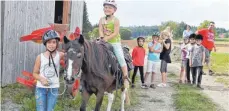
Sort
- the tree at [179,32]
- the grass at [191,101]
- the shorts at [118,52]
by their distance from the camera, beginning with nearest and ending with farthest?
the shorts at [118,52] → the grass at [191,101] → the tree at [179,32]

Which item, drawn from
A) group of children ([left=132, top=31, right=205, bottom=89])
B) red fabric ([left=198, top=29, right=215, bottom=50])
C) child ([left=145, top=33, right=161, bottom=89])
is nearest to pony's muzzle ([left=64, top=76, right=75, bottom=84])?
group of children ([left=132, top=31, right=205, bottom=89])

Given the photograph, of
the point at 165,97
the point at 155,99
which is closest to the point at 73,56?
the point at 155,99

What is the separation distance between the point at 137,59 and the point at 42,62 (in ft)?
19.1

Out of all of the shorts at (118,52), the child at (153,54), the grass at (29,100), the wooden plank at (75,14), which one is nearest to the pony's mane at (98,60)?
the shorts at (118,52)

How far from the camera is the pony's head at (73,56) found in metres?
4.36

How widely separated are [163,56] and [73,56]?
6.53 meters

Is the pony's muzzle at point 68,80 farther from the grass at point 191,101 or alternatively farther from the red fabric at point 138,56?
the red fabric at point 138,56

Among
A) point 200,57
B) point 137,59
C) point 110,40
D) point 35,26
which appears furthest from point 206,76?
point 110,40

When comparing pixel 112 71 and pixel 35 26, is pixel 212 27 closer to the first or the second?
pixel 35 26

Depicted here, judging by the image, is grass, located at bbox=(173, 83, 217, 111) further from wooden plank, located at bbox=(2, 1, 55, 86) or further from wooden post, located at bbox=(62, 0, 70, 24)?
wooden post, located at bbox=(62, 0, 70, 24)

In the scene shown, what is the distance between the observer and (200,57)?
10703mm

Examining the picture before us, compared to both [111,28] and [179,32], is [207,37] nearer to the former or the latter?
[111,28]

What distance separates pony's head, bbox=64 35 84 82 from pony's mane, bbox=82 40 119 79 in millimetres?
212

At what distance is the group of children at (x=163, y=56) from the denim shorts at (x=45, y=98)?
566cm
